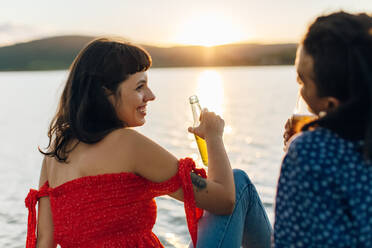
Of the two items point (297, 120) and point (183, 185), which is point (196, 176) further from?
point (297, 120)

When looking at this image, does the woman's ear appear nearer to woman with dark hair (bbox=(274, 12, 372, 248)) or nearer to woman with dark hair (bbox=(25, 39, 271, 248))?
woman with dark hair (bbox=(25, 39, 271, 248))

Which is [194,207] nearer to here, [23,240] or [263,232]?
[263,232]

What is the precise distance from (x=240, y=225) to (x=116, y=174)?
2.36 feet

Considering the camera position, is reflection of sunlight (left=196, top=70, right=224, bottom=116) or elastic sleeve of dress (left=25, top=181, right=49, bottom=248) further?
reflection of sunlight (left=196, top=70, right=224, bottom=116)

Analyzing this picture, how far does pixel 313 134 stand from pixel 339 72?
225mm

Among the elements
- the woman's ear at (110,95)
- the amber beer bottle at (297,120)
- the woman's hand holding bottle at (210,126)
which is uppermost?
the woman's ear at (110,95)

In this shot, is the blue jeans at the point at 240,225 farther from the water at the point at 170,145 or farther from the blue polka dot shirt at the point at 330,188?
the water at the point at 170,145

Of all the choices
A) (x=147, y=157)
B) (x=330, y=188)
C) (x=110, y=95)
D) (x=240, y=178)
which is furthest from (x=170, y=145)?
(x=330, y=188)

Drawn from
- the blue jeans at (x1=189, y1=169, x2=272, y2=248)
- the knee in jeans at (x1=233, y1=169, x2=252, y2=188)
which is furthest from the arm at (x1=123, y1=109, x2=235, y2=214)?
the knee in jeans at (x1=233, y1=169, x2=252, y2=188)

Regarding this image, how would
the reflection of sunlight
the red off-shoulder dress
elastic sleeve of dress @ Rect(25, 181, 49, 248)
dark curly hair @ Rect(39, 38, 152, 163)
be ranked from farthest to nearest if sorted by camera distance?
the reflection of sunlight
elastic sleeve of dress @ Rect(25, 181, 49, 248)
dark curly hair @ Rect(39, 38, 152, 163)
the red off-shoulder dress

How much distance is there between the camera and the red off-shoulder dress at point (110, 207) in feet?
6.91

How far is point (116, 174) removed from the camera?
6.88 ft

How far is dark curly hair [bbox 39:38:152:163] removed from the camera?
7.27 feet

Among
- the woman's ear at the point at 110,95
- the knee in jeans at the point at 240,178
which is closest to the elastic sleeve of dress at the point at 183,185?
the knee in jeans at the point at 240,178
